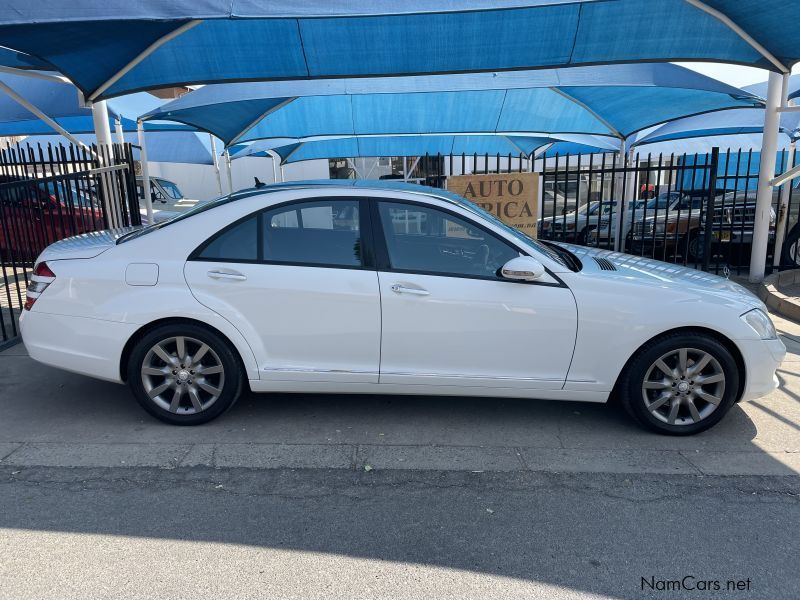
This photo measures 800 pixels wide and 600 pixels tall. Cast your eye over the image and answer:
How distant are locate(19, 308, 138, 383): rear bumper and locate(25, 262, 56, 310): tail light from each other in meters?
0.10

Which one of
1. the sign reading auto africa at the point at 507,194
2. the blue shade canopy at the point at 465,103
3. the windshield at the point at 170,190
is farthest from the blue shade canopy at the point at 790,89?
the windshield at the point at 170,190

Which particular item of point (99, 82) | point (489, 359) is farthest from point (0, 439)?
point (99, 82)

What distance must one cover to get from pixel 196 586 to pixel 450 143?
15.2 metres

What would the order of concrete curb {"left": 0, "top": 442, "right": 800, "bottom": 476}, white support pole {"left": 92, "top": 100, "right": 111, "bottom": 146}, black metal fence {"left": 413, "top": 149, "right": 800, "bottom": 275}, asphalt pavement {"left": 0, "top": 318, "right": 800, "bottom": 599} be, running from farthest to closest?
black metal fence {"left": 413, "top": 149, "right": 800, "bottom": 275}, white support pole {"left": 92, "top": 100, "right": 111, "bottom": 146}, concrete curb {"left": 0, "top": 442, "right": 800, "bottom": 476}, asphalt pavement {"left": 0, "top": 318, "right": 800, "bottom": 599}

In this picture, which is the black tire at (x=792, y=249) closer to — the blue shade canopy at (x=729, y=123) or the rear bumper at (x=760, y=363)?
the blue shade canopy at (x=729, y=123)

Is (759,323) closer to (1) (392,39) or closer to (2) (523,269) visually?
(2) (523,269)

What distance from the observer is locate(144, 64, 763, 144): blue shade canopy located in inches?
344

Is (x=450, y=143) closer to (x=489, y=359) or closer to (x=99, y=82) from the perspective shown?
(x=99, y=82)

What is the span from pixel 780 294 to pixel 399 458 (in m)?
6.18

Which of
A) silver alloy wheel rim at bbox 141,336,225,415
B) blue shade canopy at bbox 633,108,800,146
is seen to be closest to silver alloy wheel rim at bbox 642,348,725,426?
silver alloy wheel rim at bbox 141,336,225,415

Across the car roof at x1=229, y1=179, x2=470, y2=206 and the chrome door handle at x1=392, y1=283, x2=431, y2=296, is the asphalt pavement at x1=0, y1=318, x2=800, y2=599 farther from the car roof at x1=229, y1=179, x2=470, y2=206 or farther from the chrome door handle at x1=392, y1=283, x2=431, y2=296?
the car roof at x1=229, y1=179, x2=470, y2=206

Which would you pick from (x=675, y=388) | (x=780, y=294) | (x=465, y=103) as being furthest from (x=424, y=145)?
(x=675, y=388)

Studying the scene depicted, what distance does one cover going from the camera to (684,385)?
3914 mm

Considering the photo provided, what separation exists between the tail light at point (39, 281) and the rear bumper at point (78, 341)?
10 centimetres
